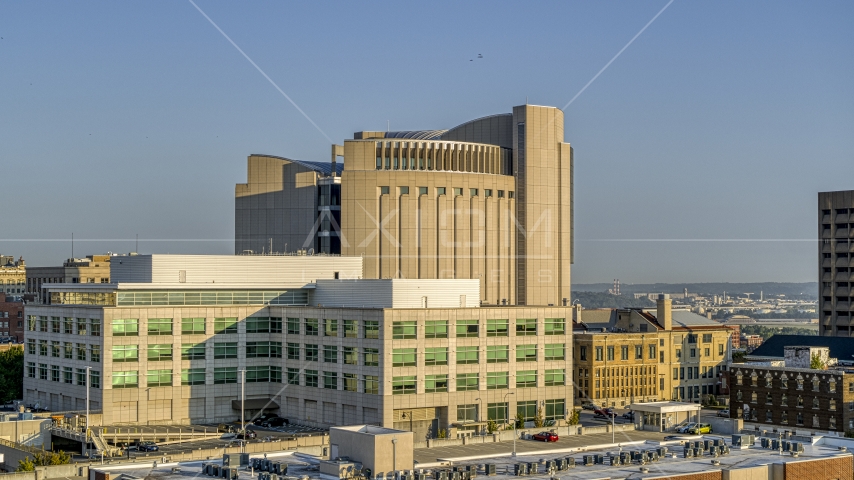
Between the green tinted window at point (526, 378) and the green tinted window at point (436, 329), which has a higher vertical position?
the green tinted window at point (436, 329)

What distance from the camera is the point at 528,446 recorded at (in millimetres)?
101188

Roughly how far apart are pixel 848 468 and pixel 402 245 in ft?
367

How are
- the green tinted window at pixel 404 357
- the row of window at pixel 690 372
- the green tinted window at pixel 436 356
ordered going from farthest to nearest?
the row of window at pixel 690 372, the green tinted window at pixel 436 356, the green tinted window at pixel 404 357

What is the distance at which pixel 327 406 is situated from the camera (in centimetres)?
13925

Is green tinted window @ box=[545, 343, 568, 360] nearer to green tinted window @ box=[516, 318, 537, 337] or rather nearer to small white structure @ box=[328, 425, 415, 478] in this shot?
green tinted window @ box=[516, 318, 537, 337]

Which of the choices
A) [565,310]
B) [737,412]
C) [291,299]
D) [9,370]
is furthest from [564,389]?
[9,370]

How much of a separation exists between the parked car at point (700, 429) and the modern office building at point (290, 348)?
3064cm

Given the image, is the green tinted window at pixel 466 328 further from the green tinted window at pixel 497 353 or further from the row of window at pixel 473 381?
the row of window at pixel 473 381

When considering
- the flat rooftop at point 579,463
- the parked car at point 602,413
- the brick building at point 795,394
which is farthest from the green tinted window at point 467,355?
the flat rooftop at point 579,463

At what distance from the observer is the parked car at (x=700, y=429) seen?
109 metres

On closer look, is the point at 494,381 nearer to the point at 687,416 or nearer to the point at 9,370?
the point at 687,416


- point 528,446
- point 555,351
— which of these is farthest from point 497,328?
point 528,446

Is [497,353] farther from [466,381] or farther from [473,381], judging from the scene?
[466,381]

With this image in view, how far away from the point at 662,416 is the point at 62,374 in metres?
73.7
